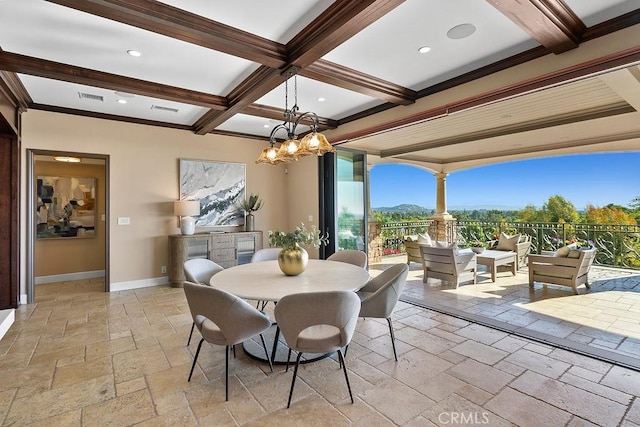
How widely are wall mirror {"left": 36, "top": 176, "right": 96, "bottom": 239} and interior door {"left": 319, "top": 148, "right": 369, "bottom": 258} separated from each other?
4.45 m

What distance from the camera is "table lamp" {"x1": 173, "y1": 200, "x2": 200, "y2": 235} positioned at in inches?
203

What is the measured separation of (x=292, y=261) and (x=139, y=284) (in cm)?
370

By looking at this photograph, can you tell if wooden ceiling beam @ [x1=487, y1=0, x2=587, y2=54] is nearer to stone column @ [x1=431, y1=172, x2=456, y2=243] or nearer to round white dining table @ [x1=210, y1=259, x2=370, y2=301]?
round white dining table @ [x1=210, y1=259, x2=370, y2=301]

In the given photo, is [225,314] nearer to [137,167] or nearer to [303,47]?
[303,47]

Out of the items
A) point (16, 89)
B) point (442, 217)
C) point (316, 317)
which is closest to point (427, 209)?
point (442, 217)

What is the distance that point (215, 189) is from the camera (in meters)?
5.80

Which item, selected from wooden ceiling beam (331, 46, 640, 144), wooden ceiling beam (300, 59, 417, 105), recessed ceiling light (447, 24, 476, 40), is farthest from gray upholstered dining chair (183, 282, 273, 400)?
wooden ceiling beam (331, 46, 640, 144)

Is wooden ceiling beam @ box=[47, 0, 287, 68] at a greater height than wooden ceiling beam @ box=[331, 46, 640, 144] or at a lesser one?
greater

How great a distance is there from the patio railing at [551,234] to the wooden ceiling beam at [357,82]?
5085mm

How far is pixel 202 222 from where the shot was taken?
5.68 meters

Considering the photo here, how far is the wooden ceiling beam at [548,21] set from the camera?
82.6 inches

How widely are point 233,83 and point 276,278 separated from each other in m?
2.37

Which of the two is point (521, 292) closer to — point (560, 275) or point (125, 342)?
point (560, 275)

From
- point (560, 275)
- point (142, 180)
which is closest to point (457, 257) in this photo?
point (560, 275)
